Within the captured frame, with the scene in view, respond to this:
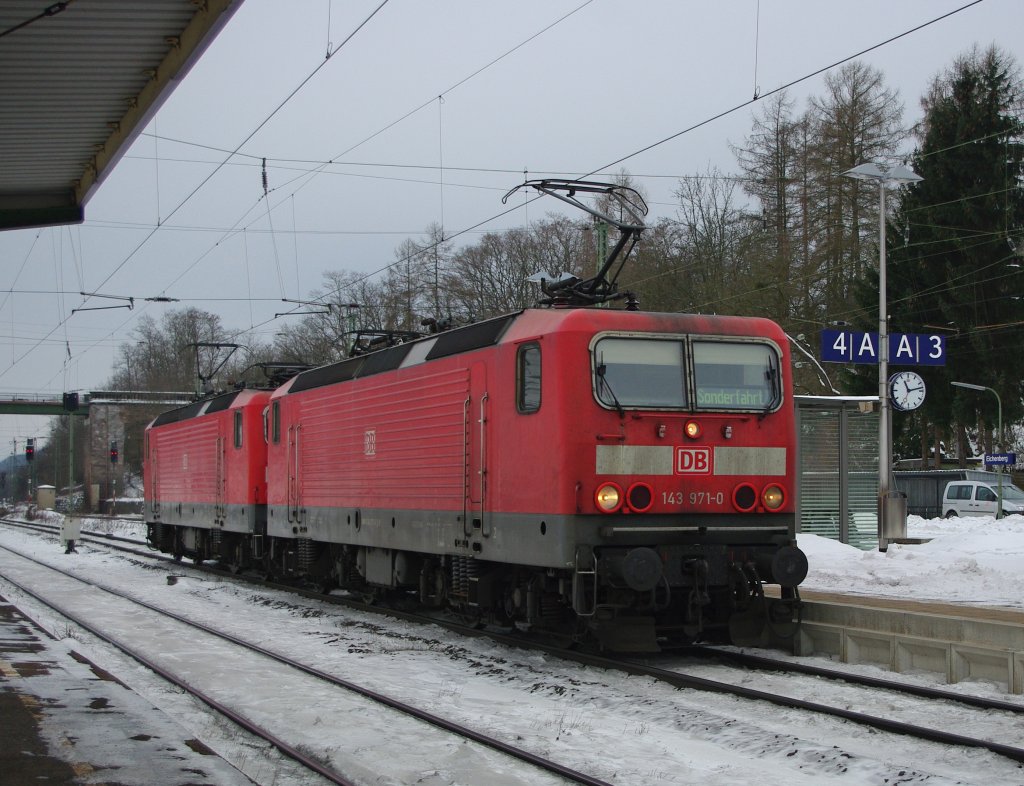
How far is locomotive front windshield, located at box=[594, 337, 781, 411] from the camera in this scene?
36.9 ft

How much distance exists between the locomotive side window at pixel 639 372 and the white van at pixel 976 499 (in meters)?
30.5

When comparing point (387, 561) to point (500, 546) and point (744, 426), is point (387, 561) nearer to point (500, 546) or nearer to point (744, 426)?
point (500, 546)

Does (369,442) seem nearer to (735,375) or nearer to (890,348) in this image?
(735,375)

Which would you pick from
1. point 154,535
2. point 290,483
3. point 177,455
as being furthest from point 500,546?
point 154,535

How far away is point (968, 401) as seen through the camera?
151 ft

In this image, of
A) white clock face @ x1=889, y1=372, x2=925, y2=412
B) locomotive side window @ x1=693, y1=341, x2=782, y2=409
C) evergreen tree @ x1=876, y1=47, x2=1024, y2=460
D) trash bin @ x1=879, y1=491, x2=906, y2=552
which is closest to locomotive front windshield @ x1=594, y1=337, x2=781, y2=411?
locomotive side window @ x1=693, y1=341, x2=782, y2=409

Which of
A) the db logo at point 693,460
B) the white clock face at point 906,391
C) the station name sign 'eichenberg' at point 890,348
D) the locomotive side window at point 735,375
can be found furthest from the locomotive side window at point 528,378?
the white clock face at point 906,391

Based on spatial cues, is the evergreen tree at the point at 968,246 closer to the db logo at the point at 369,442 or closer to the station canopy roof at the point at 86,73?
the db logo at the point at 369,442

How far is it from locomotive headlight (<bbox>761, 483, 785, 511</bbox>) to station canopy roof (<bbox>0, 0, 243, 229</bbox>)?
257 inches

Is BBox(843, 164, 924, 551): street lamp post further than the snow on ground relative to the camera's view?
Yes

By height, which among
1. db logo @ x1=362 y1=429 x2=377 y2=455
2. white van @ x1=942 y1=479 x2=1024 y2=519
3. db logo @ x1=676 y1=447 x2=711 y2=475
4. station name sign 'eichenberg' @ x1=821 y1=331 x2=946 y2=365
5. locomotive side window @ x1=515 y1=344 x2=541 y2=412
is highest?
station name sign 'eichenberg' @ x1=821 y1=331 x2=946 y2=365

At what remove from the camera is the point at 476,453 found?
41.3ft

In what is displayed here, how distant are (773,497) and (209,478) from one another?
1598 centimetres

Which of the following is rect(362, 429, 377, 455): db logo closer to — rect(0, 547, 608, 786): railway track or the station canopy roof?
rect(0, 547, 608, 786): railway track
